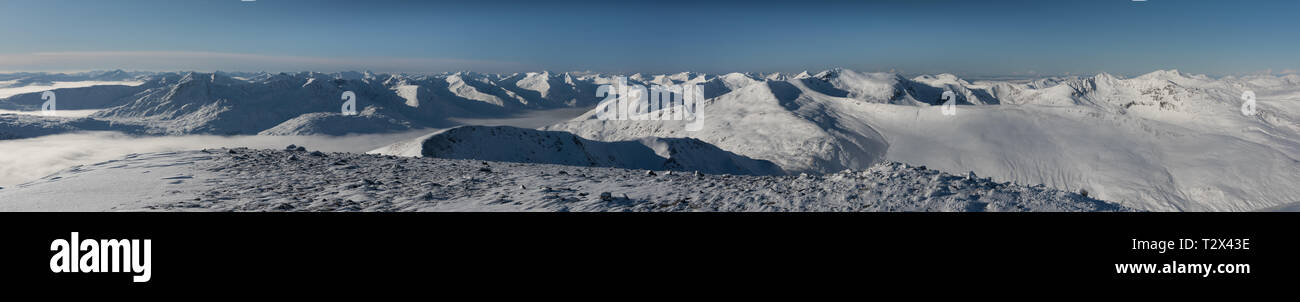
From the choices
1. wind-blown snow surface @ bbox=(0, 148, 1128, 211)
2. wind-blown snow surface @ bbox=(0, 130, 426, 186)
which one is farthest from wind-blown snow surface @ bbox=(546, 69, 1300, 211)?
wind-blown snow surface @ bbox=(0, 148, 1128, 211)

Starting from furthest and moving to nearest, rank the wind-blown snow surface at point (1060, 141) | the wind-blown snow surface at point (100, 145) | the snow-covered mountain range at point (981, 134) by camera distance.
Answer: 1. the wind-blown snow surface at point (100, 145)
2. the wind-blown snow surface at point (1060, 141)
3. the snow-covered mountain range at point (981, 134)

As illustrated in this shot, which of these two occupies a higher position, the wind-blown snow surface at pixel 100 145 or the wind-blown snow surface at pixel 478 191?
the wind-blown snow surface at pixel 478 191

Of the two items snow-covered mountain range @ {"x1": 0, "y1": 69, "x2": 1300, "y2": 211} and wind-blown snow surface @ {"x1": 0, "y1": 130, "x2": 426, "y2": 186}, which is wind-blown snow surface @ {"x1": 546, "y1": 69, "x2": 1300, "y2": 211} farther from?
wind-blown snow surface @ {"x1": 0, "y1": 130, "x2": 426, "y2": 186}

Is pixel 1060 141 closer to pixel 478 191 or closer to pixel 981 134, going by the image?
pixel 981 134

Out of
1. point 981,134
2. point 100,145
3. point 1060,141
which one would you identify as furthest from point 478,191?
point 100,145

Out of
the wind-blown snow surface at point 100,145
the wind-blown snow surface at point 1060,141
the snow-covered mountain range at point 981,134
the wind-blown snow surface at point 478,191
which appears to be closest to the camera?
the wind-blown snow surface at point 478,191

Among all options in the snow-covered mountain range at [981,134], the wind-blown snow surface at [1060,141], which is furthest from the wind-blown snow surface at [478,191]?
the wind-blown snow surface at [1060,141]

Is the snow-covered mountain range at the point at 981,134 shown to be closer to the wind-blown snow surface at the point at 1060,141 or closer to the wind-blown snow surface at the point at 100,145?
the wind-blown snow surface at the point at 1060,141
